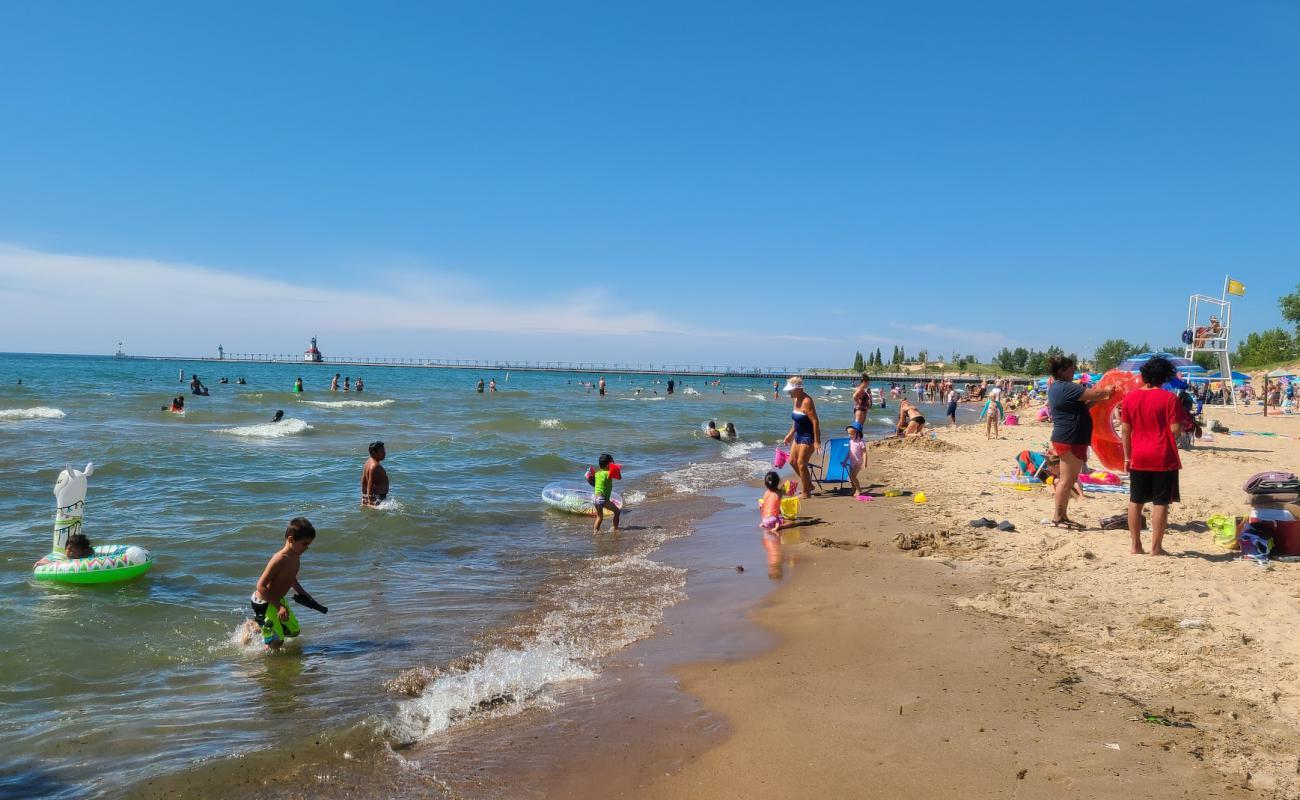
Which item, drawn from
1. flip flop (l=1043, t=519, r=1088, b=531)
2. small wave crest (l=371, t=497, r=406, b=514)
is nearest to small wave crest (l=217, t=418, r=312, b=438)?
small wave crest (l=371, t=497, r=406, b=514)

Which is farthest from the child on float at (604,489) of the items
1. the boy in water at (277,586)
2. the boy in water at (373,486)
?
the boy in water at (277,586)

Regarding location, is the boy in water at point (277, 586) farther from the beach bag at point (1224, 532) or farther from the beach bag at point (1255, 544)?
the beach bag at point (1224, 532)

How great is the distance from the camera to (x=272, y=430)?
2300 centimetres

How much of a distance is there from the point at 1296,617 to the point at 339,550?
9.02 meters

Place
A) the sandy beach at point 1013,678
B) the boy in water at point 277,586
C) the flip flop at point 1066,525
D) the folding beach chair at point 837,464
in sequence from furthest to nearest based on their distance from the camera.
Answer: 1. the folding beach chair at point 837,464
2. the flip flop at point 1066,525
3. the boy in water at point 277,586
4. the sandy beach at point 1013,678

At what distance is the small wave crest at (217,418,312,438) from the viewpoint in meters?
22.1

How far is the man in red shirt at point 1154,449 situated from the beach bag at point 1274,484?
0.72 m

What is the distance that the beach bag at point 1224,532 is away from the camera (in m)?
6.40

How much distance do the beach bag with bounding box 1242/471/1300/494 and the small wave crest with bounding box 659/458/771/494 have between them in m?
8.60

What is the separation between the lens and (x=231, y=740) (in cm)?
404

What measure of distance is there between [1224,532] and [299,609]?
8407 mm

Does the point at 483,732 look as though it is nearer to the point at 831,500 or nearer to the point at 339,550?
the point at 339,550

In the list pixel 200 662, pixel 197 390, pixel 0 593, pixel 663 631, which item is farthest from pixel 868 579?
pixel 197 390

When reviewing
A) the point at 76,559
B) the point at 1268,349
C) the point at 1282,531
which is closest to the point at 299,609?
the point at 76,559
